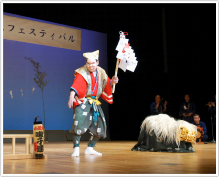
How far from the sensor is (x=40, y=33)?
814 cm

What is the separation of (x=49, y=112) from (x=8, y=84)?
4.00ft

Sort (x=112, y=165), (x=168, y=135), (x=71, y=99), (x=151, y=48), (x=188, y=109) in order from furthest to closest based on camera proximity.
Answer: (x=151, y=48) < (x=188, y=109) < (x=168, y=135) < (x=71, y=99) < (x=112, y=165)

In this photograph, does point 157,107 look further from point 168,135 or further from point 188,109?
point 168,135

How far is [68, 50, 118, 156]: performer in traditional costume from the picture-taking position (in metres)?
3.69

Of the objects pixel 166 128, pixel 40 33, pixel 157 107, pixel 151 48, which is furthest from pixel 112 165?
pixel 40 33

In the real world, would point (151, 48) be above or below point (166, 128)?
above

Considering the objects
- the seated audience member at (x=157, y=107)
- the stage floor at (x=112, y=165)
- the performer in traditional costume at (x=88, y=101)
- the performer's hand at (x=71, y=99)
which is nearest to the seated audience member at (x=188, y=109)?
the seated audience member at (x=157, y=107)

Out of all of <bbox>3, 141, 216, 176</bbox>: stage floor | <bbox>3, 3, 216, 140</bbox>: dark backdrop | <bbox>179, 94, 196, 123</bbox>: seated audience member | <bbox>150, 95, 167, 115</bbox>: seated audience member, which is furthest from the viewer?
<bbox>150, 95, 167, 115</bbox>: seated audience member

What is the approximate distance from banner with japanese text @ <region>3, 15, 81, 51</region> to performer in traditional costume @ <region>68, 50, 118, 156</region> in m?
4.45

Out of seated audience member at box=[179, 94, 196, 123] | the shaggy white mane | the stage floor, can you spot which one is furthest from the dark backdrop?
the stage floor

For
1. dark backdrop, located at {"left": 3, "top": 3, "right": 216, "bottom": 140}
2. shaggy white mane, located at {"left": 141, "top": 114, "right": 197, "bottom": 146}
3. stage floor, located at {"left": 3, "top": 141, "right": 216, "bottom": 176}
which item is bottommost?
stage floor, located at {"left": 3, "top": 141, "right": 216, "bottom": 176}

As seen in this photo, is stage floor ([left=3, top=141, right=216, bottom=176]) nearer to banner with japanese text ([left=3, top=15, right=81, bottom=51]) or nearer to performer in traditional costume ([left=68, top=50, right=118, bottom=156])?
performer in traditional costume ([left=68, top=50, right=118, bottom=156])

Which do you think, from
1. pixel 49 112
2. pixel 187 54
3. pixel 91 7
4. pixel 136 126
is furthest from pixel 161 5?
pixel 49 112

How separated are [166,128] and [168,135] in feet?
0.31
